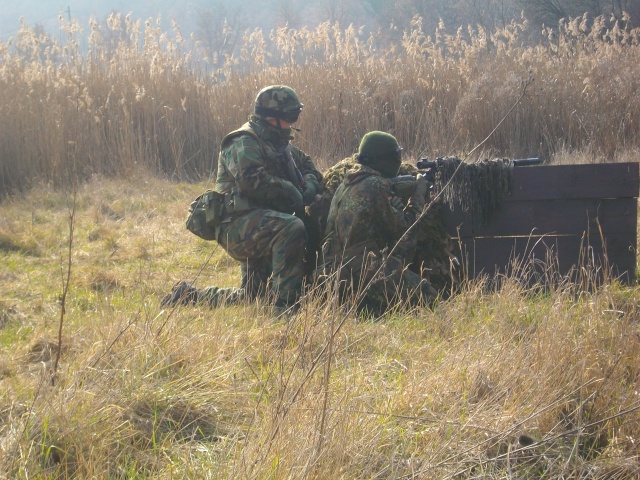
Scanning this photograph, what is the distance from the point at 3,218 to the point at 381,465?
7.02 m

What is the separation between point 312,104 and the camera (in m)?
11.3

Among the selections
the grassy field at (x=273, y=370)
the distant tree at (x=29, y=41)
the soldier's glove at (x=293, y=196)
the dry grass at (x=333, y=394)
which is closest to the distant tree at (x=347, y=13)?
the distant tree at (x=29, y=41)

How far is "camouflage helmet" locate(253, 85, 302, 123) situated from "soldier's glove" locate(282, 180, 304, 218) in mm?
542

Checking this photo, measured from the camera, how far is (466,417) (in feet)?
10.6

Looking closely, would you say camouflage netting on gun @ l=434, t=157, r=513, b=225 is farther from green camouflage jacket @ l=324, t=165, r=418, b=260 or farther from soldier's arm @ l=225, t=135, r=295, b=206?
soldier's arm @ l=225, t=135, r=295, b=206

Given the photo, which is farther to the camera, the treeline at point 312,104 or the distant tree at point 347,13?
the distant tree at point 347,13

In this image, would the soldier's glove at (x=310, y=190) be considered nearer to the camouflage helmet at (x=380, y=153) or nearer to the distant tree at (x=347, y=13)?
the camouflage helmet at (x=380, y=153)

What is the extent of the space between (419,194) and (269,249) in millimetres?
1157

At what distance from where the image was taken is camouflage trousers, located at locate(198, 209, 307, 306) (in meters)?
5.59

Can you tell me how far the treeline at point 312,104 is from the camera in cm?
1062

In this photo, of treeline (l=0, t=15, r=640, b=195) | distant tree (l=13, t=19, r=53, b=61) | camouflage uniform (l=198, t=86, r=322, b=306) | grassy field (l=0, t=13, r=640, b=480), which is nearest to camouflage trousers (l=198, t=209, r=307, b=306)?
camouflage uniform (l=198, t=86, r=322, b=306)

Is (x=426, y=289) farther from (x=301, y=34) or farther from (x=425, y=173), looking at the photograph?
(x=301, y=34)

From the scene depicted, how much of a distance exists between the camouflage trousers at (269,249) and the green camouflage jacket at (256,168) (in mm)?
163

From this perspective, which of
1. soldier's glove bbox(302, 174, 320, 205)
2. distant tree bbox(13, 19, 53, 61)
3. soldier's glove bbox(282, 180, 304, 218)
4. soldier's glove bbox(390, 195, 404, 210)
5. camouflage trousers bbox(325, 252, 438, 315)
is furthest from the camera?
distant tree bbox(13, 19, 53, 61)
